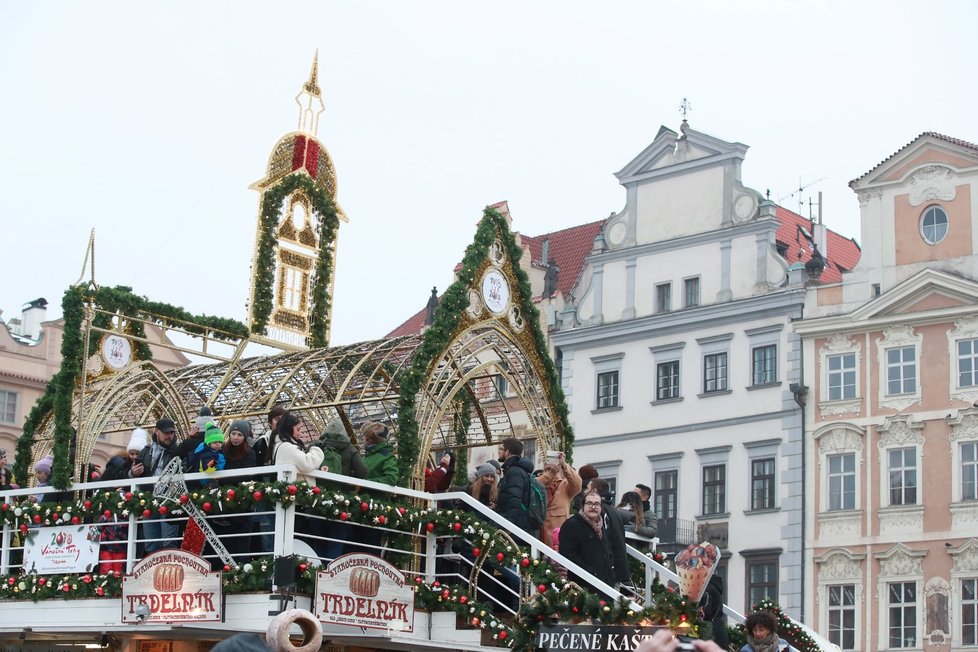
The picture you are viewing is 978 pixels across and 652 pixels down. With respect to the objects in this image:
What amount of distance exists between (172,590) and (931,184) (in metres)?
28.5

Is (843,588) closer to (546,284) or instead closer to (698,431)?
(698,431)

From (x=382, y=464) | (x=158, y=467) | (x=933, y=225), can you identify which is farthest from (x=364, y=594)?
(x=933, y=225)

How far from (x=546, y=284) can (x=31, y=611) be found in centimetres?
3189

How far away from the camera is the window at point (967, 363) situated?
126 feet

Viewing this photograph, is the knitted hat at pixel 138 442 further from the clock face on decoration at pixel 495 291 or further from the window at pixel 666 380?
the window at pixel 666 380

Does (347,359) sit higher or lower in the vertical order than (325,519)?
higher

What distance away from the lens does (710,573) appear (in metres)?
13.6

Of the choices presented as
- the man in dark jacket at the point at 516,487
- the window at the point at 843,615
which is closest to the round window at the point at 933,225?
the window at the point at 843,615

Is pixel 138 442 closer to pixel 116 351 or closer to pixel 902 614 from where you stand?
pixel 116 351

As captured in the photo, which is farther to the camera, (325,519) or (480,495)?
(480,495)

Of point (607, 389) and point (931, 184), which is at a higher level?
point (931, 184)

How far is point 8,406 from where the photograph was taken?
5353cm

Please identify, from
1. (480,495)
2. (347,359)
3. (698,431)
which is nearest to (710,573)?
(480,495)

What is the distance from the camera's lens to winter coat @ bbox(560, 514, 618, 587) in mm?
14406
